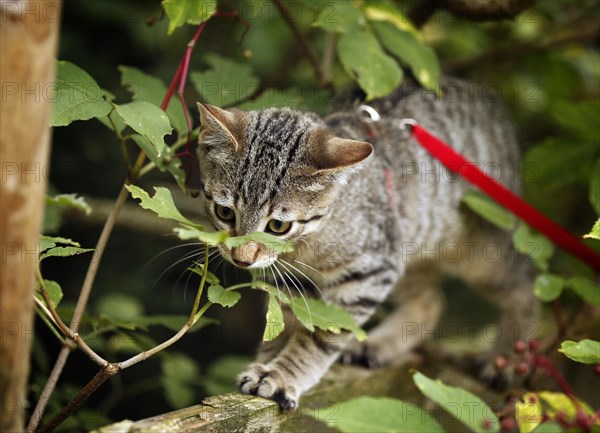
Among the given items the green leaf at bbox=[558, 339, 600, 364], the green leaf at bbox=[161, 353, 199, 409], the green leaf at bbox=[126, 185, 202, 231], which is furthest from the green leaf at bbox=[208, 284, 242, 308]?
the green leaf at bbox=[161, 353, 199, 409]

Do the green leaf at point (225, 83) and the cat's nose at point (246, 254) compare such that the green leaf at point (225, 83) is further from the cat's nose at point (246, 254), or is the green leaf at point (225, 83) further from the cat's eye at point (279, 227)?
the cat's nose at point (246, 254)

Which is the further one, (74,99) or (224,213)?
(224,213)

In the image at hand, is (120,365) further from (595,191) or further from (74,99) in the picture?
(595,191)

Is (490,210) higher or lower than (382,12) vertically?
lower

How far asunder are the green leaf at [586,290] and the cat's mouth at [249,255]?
127 cm

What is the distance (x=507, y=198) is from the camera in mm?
3309

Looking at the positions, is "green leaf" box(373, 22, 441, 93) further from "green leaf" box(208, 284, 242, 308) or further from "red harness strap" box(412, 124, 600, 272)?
"green leaf" box(208, 284, 242, 308)

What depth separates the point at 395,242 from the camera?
3162mm

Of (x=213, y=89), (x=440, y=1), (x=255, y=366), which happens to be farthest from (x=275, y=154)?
(x=440, y=1)

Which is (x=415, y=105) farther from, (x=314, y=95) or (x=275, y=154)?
(x=275, y=154)

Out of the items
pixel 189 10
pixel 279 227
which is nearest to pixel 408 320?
pixel 279 227

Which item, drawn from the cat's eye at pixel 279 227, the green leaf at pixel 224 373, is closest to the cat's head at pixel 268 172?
the cat's eye at pixel 279 227

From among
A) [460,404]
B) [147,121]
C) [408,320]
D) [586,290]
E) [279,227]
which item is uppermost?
[147,121]

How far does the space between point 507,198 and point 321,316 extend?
138 cm
